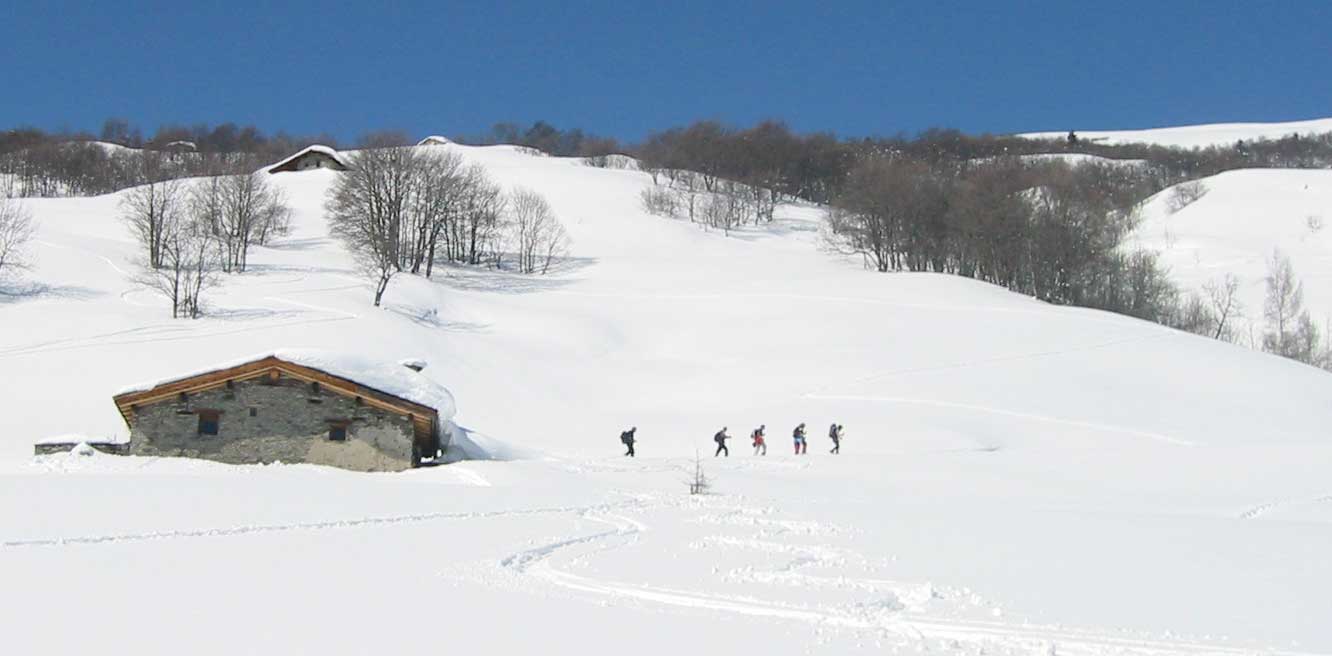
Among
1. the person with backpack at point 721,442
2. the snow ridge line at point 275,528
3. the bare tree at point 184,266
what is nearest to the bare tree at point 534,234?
the bare tree at point 184,266

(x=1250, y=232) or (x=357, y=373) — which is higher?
(x=1250, y=232)

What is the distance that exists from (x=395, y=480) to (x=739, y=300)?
1501 inches

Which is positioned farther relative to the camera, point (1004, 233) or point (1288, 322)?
point (1288, 322)

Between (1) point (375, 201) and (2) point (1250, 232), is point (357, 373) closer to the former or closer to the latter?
(1) point (375, 201)

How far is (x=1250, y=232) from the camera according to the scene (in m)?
103

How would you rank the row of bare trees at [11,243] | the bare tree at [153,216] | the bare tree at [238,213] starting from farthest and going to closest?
the bare tree at [238,213]
the bare tree at [153,216]
the row of bare trees at [11,243]

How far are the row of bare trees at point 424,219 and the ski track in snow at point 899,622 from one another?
144ft

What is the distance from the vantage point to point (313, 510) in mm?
17062

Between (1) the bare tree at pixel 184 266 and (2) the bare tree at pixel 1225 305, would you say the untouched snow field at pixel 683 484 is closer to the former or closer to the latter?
(1) the bare tree at pixel 184 266

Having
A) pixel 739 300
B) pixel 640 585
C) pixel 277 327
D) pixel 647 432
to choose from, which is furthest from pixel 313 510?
pixel 739 300

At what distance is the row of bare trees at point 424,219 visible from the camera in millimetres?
64000

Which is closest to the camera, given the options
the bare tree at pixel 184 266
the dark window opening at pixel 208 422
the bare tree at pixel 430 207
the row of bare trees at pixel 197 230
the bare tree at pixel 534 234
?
the dark window opening at pixel 208 422

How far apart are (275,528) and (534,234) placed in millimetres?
64048

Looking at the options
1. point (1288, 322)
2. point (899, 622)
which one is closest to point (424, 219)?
point (1288, 322)
